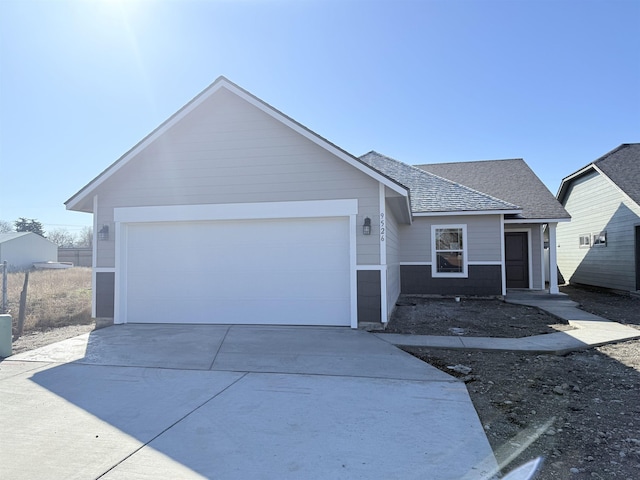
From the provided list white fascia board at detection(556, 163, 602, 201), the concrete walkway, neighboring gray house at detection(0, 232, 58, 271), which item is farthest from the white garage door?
neighboring gray house at detection(0, 232, 58, 271)

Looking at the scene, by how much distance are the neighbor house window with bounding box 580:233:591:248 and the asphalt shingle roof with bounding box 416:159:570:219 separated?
11.9 feet

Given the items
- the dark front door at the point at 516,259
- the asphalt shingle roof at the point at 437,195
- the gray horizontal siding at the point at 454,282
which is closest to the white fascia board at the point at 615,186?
the dark front door at the point at 516,259

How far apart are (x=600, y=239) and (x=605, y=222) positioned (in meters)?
0.79

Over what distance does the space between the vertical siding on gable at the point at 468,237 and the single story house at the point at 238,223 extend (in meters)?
4.30

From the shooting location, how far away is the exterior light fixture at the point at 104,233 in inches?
354

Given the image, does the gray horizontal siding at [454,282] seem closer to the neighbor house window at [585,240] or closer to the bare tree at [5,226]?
the neighbor house window at [585,240]

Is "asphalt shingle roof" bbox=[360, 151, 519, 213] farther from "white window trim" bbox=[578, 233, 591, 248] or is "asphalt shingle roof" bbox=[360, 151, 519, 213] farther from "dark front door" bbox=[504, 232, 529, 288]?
"white window trim" bbox=[578, 233, 591, 248]

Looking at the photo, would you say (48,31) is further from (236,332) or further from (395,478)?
(395,478)

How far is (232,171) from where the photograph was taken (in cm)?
859

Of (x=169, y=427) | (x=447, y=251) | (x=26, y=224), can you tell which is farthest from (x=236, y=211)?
(x=26, y=224)

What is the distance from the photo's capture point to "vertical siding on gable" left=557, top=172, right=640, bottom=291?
14148 millimetres

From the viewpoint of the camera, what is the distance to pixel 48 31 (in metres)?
7.81

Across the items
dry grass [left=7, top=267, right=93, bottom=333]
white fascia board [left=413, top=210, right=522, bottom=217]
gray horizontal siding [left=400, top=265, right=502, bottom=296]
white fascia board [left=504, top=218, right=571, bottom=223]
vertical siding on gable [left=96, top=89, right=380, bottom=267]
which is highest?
vertical siding on gable [left=96, top=89, right=380, bottom=267]

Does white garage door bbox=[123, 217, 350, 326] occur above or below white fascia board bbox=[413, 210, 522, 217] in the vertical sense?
below
